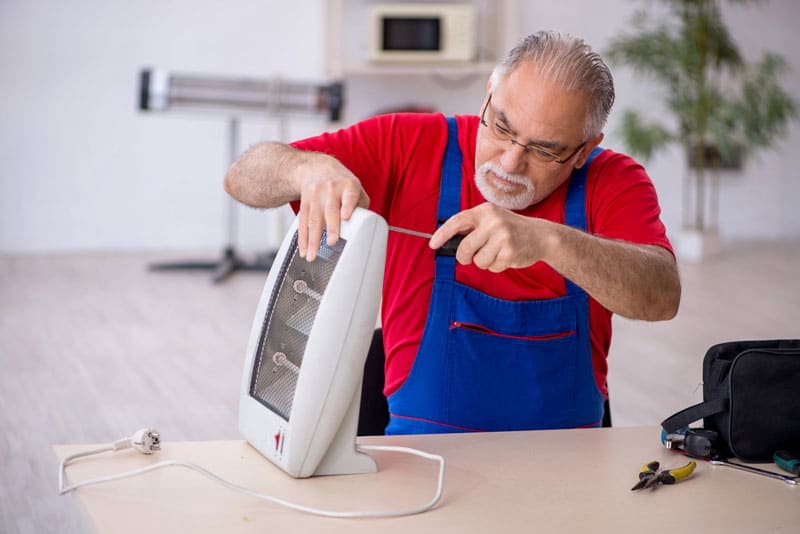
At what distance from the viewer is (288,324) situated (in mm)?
1313

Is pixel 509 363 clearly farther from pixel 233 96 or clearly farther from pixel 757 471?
pixel 233 96

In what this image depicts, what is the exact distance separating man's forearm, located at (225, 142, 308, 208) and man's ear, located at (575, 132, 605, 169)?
0.48m

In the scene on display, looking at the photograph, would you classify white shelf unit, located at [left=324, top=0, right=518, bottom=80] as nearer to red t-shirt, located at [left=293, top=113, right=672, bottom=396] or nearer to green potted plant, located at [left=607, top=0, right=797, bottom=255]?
green potted plant, located at [left=607, top=0, right=797, bottom=255]

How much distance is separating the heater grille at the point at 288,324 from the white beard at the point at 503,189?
0.46 m

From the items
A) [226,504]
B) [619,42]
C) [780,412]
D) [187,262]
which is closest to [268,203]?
[226,504]

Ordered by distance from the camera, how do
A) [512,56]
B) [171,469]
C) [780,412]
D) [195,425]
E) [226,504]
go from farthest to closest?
[195,425] → [512,56] → [780,412] → [171,469] → [226,504]

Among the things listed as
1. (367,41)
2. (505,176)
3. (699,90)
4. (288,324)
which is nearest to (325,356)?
(288,324)

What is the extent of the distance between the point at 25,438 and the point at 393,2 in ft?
13.5

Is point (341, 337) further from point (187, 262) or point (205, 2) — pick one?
point (205, 2)

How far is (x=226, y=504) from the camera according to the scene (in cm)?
115

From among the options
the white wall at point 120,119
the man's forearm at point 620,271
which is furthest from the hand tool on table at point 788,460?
the white wall at point 120,119

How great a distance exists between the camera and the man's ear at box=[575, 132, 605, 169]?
1697 millimetres

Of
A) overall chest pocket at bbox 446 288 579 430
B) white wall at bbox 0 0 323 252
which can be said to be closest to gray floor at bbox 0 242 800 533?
white wall at bbox 0 0 323 252

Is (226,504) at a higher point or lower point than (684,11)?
lower
